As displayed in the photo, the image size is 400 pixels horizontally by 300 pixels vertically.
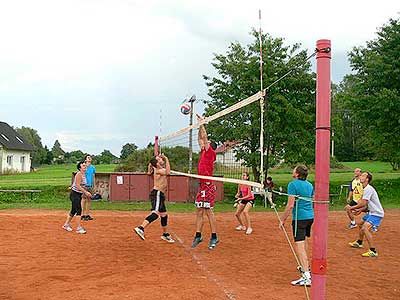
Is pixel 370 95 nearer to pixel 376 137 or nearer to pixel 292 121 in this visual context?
pixel 376 137

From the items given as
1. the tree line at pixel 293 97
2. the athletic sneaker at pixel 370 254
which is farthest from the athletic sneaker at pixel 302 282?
the tree line at pixel 293 97

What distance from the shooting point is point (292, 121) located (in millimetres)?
19859

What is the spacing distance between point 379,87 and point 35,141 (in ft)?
199

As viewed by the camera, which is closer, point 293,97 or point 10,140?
point 293,97

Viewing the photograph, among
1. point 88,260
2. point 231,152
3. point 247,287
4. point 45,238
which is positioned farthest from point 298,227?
point 231,152

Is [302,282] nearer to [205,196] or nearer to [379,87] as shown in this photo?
[205,196]

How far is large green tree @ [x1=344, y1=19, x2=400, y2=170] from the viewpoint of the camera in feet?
71.6

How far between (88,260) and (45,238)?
100 inches

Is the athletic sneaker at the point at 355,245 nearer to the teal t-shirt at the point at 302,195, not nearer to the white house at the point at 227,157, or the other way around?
the teal t-shirt at the point at 302,195

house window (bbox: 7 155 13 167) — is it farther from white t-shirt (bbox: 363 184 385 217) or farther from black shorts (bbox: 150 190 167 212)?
white t-shirt (bbox: 363 184 385 217)

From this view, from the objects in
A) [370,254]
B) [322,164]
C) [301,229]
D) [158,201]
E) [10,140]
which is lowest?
[370,254]

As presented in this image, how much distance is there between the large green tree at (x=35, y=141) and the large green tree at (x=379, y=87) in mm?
50444

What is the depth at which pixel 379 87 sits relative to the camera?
22.8 m

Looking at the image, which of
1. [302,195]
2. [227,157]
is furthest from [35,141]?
[302,195]
